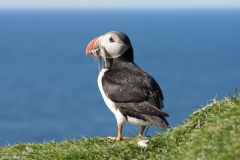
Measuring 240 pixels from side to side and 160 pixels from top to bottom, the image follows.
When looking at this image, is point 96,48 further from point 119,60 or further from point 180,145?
point 180,145

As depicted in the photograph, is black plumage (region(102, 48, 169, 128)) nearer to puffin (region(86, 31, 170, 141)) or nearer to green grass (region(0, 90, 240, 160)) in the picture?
puffin (region(86, 31, 170, 141))

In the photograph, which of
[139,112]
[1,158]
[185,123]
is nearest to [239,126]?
[185,123]

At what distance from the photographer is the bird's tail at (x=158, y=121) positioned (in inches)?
322

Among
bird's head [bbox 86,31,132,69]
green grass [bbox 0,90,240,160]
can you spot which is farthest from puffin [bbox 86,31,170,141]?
green grass [bbox 0,90,240,160]

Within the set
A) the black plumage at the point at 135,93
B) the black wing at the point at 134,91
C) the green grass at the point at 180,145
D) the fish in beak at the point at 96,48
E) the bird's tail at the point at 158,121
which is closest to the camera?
the green grass at the point at 180,145

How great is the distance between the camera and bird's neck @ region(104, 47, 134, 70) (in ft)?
31.6

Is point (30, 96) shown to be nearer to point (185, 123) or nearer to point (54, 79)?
point (54, 79)

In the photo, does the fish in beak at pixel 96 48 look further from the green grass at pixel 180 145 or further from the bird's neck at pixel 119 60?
the green grass at pixel 180 145

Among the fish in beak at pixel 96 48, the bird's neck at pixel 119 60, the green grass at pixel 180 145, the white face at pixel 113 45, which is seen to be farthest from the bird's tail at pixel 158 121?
the fish in beak at pixel 96 48

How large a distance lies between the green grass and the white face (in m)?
1.84

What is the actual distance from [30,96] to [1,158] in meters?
163

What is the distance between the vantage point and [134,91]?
8.77 meters

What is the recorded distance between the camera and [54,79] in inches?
7165

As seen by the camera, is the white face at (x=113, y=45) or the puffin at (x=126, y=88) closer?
the puffin at (x=126, y=88)
